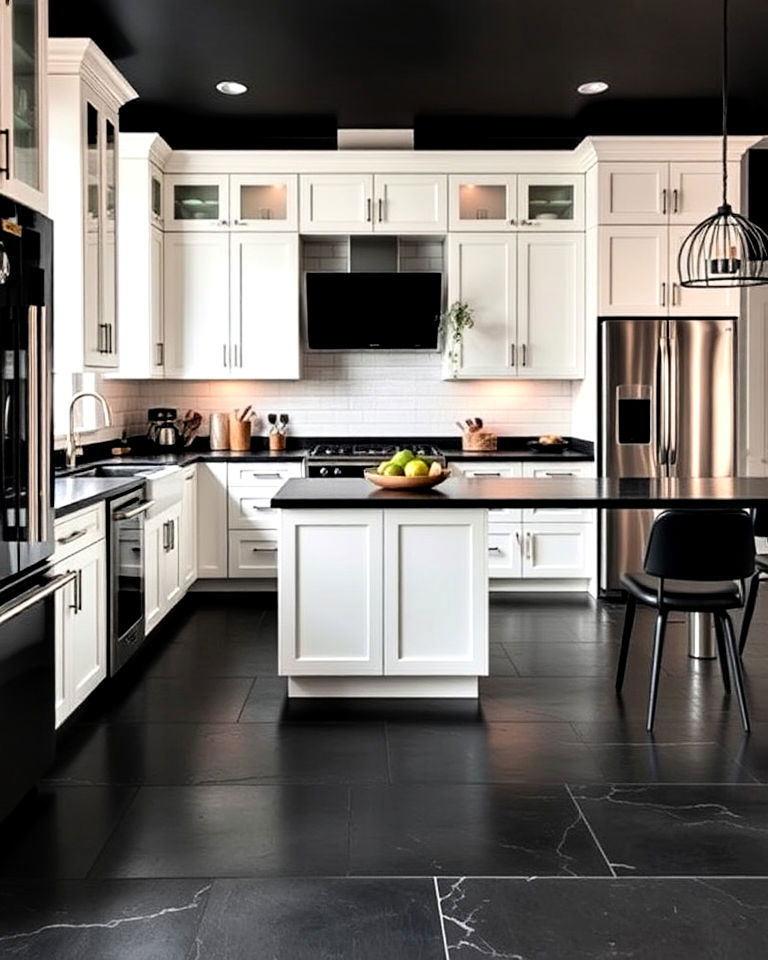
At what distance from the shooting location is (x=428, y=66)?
5.59 metres

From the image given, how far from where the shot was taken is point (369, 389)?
24.4 ft

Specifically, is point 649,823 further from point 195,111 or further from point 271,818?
point 195,111

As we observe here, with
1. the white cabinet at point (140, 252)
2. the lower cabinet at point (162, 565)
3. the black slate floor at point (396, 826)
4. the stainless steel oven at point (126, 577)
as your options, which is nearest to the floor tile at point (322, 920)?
the black slate floor at point (396, 826)

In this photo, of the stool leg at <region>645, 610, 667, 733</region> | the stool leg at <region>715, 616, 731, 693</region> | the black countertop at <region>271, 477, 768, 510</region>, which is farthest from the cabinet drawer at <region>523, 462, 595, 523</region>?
the stool leg at <region>645, 610, 667, 733</region>

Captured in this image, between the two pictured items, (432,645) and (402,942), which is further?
(432,645)

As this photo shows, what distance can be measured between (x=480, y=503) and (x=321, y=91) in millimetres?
3119

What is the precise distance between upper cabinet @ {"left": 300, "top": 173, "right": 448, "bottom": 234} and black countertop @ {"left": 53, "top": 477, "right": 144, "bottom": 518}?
105 inches

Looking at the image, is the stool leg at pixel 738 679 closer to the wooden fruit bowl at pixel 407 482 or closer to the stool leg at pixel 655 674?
the stool leg at pixel 655 674

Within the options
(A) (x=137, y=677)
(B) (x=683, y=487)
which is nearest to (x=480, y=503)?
(B) (x=683, y=487)

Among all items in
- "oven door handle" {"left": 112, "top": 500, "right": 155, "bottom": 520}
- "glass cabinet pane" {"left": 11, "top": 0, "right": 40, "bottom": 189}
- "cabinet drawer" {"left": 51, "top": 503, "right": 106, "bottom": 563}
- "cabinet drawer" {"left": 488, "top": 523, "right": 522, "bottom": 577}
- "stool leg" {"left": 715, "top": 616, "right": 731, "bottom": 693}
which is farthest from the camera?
"cabinet drawer" {"left": 488, "top": 523, "right": 522, "bottom": 577}

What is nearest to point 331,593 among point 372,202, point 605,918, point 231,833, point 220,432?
point 231,833

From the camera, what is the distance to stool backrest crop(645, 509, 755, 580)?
3.93 metres

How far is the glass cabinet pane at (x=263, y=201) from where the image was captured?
6891 mm

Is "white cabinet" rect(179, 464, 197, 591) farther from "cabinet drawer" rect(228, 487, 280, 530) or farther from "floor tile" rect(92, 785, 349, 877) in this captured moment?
"floor tile" rect(92, 785, 349, 877)
